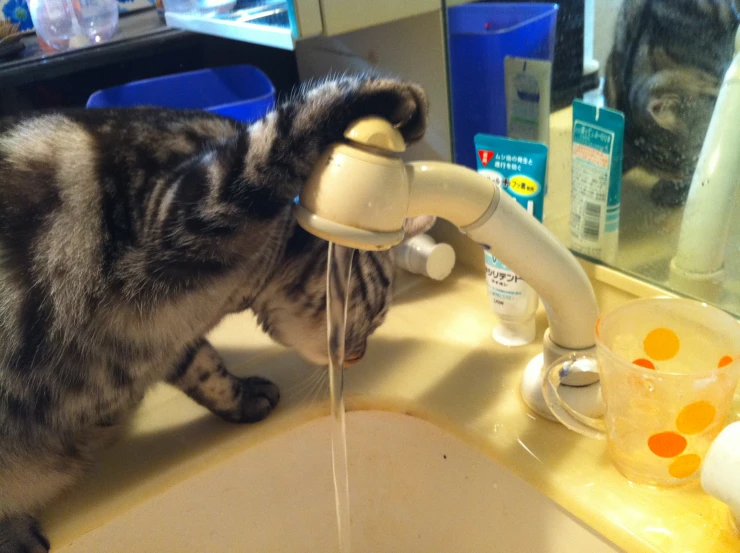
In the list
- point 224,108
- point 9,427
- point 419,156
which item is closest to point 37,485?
point 9,427

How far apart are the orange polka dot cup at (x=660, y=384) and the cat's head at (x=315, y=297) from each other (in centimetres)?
23

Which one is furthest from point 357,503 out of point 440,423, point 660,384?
point 660,384

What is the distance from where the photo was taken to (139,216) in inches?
21.0

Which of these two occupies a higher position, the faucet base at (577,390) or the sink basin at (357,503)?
the faucet base at (577,390)

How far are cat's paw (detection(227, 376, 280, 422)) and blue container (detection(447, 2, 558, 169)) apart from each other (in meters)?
0.36

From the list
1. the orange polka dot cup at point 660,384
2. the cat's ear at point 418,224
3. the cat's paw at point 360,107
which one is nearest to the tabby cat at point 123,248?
the cat's paw at point 360,107

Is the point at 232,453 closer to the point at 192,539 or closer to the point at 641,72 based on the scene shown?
the point at 192,539

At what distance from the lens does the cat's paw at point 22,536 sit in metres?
0.57

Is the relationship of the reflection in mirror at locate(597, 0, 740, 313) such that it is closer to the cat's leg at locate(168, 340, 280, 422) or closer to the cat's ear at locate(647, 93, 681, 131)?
the cat's ear at locate(647, 93, 681, 131)

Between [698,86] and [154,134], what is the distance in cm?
48

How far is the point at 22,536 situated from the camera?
1.91 ft

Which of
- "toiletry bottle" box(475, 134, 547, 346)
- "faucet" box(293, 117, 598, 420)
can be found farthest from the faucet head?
"toiletry bottle" box(475, 134, 547, 346)

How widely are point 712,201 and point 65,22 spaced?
0.82 metres

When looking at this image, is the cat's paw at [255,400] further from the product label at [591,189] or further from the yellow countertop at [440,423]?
the product label at [591,189]
